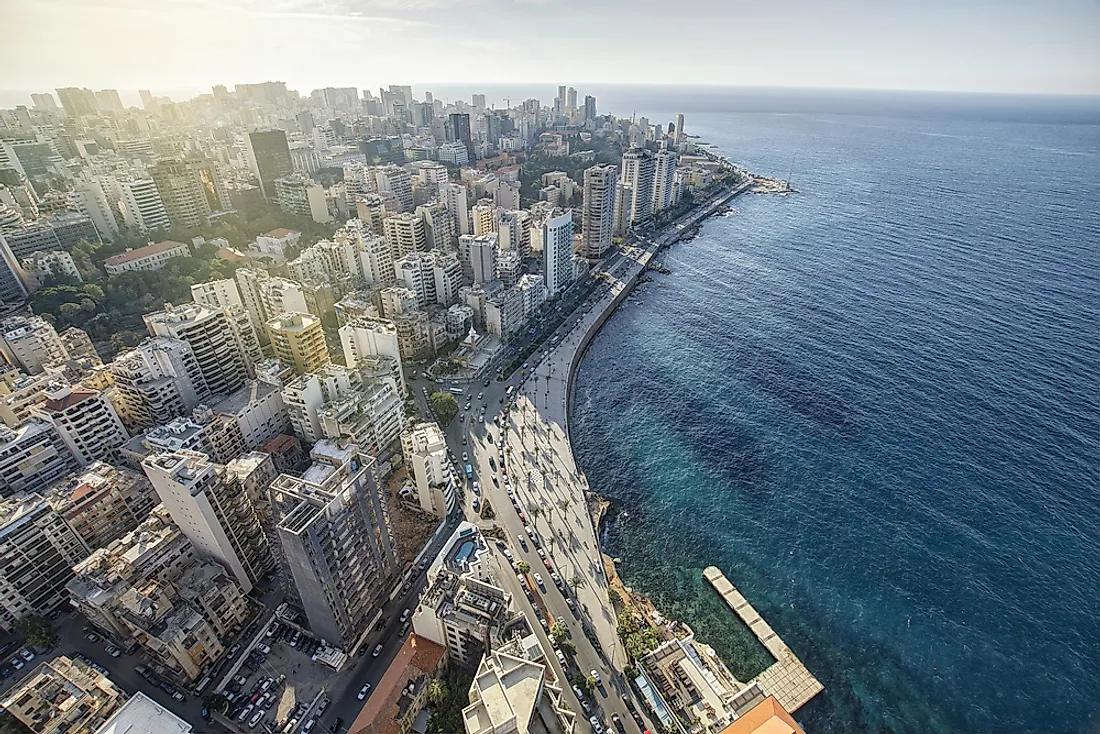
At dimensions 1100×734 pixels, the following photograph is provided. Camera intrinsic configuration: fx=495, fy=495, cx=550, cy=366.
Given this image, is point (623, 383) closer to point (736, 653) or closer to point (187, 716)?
point (736, 653)

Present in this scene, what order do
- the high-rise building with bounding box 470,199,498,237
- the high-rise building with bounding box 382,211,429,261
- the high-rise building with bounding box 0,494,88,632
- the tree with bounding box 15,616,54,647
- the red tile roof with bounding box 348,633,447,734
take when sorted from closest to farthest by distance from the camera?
1. the red tile roof with bounding box 348,633,447,734
2. the tree with bounding box 15,616,54,647
3. the high-rise building with bounding box 0,494,88,632
4. the high-rise building with bounding box 382,211,429,261
5. the high-rise building with bounding box 470,199,498,237

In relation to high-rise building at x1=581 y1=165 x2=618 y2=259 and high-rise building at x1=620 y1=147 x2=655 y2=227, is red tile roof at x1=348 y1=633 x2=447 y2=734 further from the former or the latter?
high-rise building at x1=620 y1=147 x2=655 y2=227

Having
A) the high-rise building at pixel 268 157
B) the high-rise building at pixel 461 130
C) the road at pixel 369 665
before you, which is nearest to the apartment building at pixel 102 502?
the road at pixel 369 665

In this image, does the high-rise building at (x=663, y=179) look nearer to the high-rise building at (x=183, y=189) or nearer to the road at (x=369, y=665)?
the high-rise building at (x=183, y=189)

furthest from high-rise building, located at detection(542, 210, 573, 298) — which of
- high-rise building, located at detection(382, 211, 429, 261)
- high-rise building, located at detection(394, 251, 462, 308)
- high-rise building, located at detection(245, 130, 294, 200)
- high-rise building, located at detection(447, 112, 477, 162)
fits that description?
high-rise building, located at detection(447, 112, 477, 162)

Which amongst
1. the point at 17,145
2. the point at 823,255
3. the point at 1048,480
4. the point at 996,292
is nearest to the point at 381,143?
the point at 17,145
